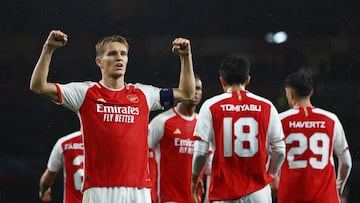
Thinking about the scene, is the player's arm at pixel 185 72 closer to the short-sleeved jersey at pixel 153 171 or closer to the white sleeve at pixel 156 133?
the white sleeve at pixel 156 133

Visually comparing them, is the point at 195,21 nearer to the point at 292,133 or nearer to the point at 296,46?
the point at 296,46

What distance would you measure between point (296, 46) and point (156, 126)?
13.0ft

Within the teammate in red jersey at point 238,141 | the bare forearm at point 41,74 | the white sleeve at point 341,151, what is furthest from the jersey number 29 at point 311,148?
the bare forearm at point 41,74

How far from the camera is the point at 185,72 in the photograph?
5137 mm

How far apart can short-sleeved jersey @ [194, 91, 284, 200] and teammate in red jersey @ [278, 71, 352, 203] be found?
790 mm

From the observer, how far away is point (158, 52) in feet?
35.0

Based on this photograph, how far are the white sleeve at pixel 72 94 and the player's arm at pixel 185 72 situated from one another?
58 centimetres

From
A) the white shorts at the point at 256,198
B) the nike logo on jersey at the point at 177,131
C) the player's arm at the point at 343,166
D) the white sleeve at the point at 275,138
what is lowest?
the white shorts at the point at 256,198

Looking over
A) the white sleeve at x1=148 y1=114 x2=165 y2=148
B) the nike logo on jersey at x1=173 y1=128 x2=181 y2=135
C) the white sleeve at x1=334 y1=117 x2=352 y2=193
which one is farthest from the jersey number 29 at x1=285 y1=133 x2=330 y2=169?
the white sleeve at x1=148 y1=114 x2=165 y2=148

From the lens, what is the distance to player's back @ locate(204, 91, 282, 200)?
19.0ft

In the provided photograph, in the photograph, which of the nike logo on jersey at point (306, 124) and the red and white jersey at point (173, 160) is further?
the red and white jersey at point (173, 160)

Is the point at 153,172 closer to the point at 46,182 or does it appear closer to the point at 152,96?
the point at 46,182

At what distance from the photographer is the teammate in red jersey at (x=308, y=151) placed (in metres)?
6.60

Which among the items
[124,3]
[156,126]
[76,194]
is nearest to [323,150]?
[156,126]
